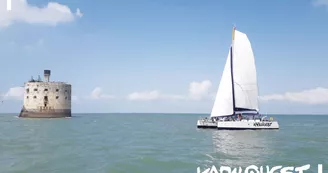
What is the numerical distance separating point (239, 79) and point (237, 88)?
1497mm

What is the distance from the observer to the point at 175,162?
23.4 m

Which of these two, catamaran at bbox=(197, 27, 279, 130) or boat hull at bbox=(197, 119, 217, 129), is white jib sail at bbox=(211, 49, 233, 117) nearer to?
catamaran at bbox=(197, 27, 279, 130)

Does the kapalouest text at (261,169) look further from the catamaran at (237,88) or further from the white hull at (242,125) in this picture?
the catamaran at (237,88)

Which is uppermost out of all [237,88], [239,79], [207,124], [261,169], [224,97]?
[239,79]

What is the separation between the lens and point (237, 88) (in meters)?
56.2

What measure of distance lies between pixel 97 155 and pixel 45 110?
219 feet

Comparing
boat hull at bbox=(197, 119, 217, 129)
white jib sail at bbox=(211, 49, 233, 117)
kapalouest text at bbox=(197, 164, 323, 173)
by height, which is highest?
white jib sail at bbox=(211, 49, 233, 117)

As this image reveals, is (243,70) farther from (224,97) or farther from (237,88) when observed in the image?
(224,97)

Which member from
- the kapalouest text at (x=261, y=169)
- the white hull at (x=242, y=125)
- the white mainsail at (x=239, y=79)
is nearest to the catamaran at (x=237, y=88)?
the white mainsail at (x=239, y=79)

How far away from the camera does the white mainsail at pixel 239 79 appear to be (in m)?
55.7

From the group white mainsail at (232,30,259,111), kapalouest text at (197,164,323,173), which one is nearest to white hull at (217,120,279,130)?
white mainsail at (232,30,259,111)

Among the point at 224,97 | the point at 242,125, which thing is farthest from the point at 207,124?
the point at 242,125

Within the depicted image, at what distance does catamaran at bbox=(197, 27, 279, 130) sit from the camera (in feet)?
181

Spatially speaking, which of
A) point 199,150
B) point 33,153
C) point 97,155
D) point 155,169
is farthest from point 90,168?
point 199,150
